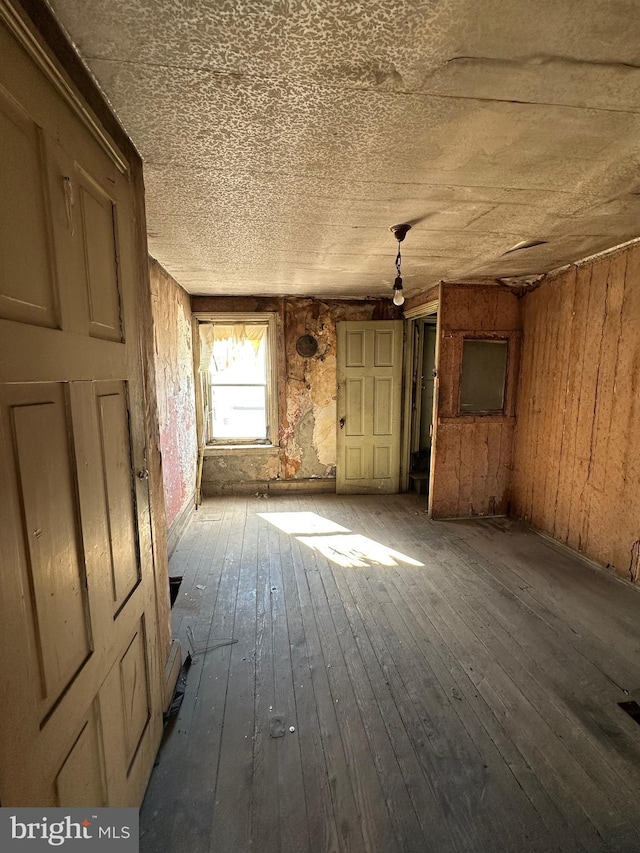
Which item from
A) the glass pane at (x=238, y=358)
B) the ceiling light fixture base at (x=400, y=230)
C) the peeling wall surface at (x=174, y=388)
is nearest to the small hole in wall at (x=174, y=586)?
the peeling wall surface at (x=174, y=388)

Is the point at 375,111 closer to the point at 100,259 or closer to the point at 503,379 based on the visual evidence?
the point at 100,259

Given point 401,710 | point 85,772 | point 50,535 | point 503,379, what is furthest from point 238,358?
point 85,772

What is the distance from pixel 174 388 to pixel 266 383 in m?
1.42

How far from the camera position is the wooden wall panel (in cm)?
A: 369

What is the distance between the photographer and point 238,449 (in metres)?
4.70

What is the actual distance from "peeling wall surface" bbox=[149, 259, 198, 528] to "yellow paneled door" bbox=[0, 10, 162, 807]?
5.69 ft

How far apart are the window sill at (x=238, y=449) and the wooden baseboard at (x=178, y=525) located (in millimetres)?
764

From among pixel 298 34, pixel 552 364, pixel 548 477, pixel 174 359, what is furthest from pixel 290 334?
pixel 298 34

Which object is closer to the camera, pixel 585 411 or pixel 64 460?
pixel 64 460

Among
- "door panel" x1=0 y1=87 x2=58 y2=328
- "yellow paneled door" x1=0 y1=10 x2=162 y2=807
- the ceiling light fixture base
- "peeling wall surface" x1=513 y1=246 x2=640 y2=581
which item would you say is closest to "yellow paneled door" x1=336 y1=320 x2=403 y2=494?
"peeling wall surface" x1=513 y1=246 x2=640 y2=581

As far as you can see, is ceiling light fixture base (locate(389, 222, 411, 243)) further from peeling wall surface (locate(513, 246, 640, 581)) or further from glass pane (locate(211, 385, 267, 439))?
glass pane (locate(211, 385, 267, 439))

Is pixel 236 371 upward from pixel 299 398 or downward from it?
upward

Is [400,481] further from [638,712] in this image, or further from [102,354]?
[102,354]

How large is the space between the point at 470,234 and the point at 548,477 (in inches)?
91.2
